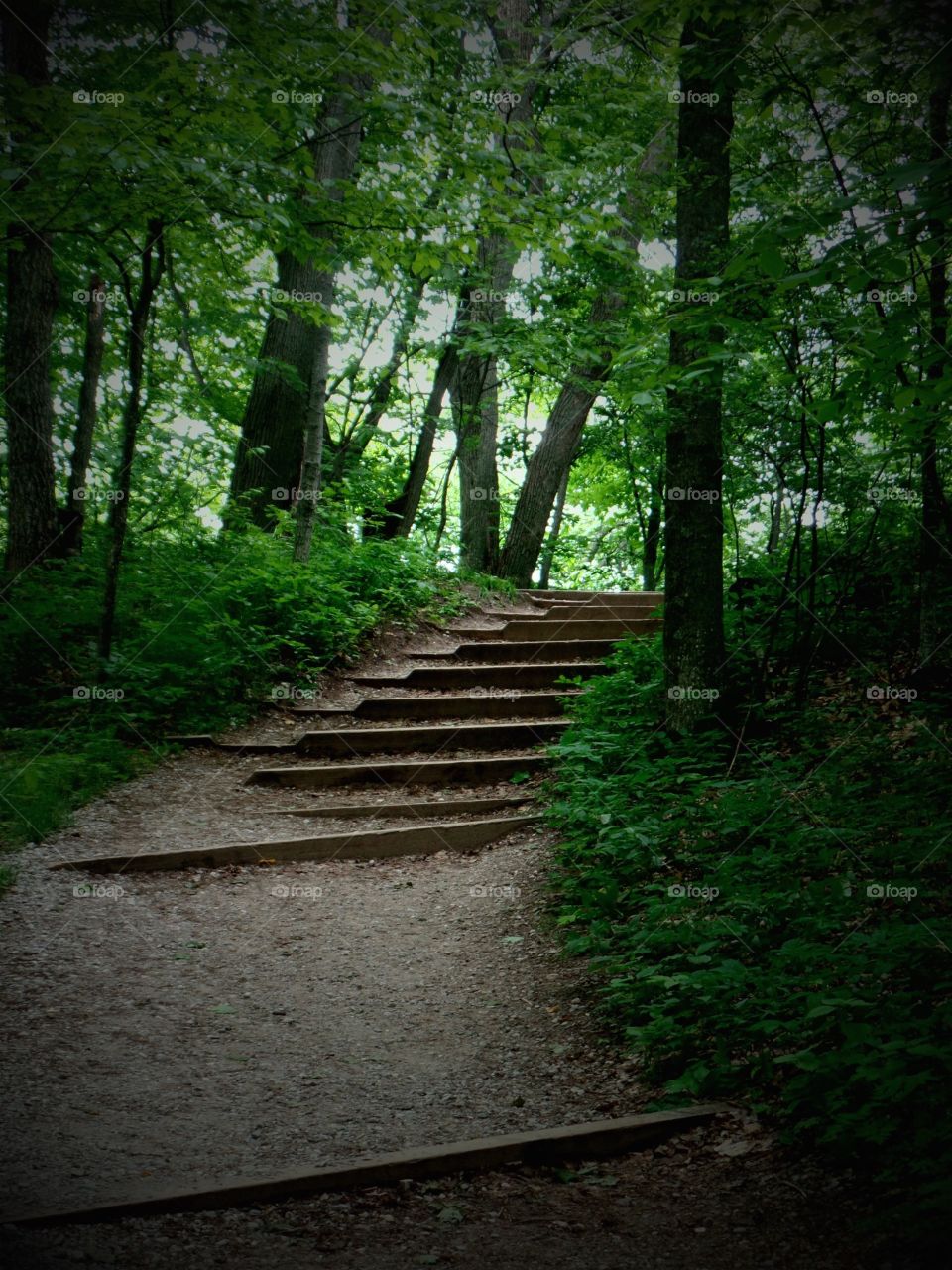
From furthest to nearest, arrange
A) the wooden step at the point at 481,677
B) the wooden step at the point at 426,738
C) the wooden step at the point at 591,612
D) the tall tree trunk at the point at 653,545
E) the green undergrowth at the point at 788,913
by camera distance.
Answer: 1. the tall tree trunk at the point at 653,545
2. the wooden step at the point at 591,612
3. the wooden step at the point at 481,677
4. the wooden step at the point at 426,738
5. the green undergrowth at the point at 788,913

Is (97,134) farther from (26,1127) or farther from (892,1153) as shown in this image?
(892,1153)

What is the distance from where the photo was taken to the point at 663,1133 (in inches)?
108

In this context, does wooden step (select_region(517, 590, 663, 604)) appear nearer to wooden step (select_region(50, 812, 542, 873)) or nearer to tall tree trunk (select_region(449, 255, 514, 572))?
tall tree trunk (select_region(449, 255, 514, 572))

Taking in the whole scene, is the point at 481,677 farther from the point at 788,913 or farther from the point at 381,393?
the point at 381,393

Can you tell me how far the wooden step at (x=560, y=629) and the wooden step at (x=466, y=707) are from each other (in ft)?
6.55

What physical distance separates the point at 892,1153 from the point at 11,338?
414 inches

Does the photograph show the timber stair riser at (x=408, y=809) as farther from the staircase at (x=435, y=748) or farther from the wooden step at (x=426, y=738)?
the wooden step at (x=426, y=738)

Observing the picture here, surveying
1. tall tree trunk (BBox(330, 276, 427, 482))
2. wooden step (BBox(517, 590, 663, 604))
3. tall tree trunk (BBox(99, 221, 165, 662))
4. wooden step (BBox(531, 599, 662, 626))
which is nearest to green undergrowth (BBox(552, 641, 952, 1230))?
wooden step (BBox(531, 599, 662, 626))

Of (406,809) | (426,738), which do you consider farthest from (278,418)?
(406,809)

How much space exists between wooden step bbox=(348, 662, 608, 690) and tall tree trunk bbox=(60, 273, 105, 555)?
3942mm

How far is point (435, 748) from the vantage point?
777 cm

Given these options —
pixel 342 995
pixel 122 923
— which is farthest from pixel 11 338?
pixel 342 995

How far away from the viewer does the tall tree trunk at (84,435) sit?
348 inches

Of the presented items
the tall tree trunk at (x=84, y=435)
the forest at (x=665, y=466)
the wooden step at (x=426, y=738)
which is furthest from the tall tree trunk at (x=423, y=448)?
the wooden step at (x=426, y=738)
